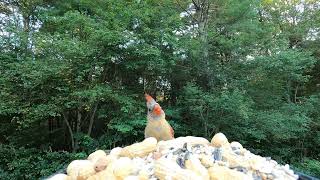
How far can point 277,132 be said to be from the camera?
737cm

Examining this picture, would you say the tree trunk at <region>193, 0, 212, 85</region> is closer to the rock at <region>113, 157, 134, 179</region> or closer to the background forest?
the background forest

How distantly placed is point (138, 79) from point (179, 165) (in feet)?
21.6

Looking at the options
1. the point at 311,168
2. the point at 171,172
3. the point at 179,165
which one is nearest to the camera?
the point at 171,172

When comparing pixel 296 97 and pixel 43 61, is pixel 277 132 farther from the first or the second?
pixel 43 61

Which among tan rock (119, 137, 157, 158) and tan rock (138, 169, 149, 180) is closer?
tan rock (138, 169, 149, 180)

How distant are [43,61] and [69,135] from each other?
6.62 ft

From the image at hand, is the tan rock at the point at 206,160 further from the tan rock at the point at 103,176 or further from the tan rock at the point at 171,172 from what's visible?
the tan rock at the point at 103,176

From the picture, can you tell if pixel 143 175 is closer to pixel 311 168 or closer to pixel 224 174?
pixel 224 174

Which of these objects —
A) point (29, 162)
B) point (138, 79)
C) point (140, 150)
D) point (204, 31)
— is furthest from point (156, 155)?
point (204, 31)

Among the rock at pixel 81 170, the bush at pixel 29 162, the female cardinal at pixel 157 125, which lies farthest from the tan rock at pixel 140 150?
the bush at pixel 29 162

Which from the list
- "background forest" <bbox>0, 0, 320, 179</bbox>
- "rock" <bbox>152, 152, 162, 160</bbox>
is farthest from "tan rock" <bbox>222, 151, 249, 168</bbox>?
"background forest" <bbox>0, 0, 320, 179</bbox>

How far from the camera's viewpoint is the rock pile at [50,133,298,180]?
145 centimetres

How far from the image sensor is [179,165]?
153 cm

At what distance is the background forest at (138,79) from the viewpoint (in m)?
6.93
